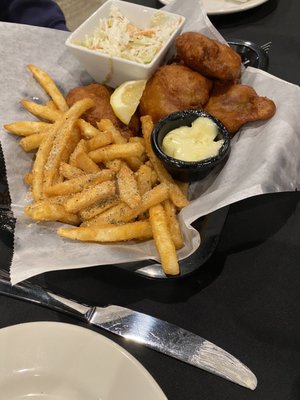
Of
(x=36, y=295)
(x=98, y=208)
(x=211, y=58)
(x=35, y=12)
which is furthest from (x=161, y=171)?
(x=35, y=12)

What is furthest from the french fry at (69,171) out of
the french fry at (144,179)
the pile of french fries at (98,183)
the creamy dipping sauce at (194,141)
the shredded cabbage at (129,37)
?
the shredded cabbage at (129,37)

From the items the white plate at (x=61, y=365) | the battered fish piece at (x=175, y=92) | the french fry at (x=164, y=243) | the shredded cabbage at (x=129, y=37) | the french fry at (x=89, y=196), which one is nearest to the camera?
the white plate at (x=61, y=365)

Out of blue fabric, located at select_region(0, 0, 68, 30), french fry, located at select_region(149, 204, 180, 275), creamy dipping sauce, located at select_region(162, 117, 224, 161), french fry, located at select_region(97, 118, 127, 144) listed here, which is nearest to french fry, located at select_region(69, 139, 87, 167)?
french fry, located at select_region(97, 118, 127, 144)

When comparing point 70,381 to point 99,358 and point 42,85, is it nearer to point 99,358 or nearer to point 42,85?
point 99,358

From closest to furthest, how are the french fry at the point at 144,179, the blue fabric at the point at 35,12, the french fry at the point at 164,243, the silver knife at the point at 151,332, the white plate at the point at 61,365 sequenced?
the white plate at the point at 61,365 → the silver knife at the point at 151,332 → the french fry at the point at 164,243 → the french fry at the point at 144,179 → the blue fabric at the point at 35,12

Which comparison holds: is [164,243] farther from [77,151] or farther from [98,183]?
[77,151]

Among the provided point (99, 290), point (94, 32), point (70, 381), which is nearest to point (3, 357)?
point (70, 381)

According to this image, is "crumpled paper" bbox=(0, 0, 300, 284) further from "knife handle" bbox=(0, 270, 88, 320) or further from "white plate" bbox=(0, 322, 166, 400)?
"white plate" bbox=(0, 322, 166, 400)

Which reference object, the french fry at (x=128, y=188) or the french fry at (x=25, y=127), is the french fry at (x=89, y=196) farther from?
the french fry at (x=25, y=127)
